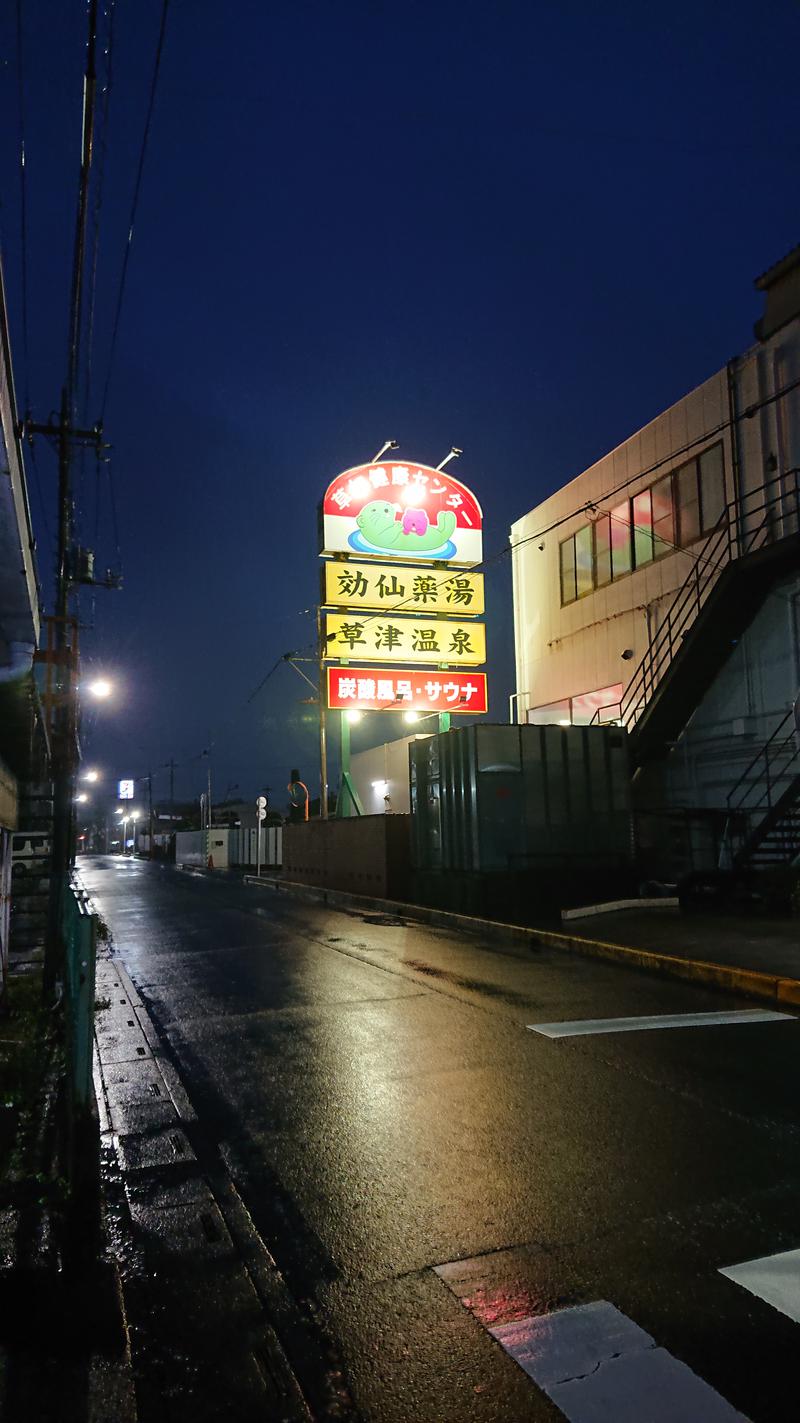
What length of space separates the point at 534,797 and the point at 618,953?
17.2 feet

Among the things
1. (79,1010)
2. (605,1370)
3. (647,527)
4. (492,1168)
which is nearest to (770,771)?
(647,527)

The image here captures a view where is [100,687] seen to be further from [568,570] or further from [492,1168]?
[492,1168]

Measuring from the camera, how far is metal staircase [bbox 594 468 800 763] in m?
15.6

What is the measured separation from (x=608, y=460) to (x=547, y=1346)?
68.5 ft

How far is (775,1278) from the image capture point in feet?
10.4

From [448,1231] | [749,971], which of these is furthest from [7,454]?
[749,971]

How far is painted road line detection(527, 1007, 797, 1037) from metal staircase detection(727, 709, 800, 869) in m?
6.95

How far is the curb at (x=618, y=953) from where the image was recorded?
836 cm

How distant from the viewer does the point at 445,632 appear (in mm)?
27938

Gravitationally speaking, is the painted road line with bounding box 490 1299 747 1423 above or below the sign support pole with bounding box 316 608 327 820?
below

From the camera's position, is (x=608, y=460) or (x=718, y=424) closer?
(x=718, y=424)

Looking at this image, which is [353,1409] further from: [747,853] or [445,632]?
[445,632]

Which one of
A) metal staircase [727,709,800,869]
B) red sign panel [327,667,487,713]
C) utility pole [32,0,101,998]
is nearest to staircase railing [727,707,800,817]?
metal staircase [727,709,800,869]

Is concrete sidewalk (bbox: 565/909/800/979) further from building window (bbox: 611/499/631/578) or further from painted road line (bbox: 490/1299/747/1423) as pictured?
building window (bbox: 611/499/631/578)
